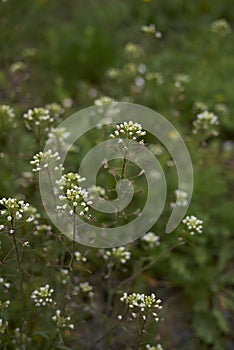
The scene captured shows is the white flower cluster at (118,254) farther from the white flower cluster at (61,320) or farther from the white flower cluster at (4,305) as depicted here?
the white flower cluster at (4,305)

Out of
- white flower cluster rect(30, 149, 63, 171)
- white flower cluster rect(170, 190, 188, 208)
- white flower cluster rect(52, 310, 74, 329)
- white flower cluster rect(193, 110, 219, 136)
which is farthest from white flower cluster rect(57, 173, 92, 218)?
white flower cluster rect(193, 110, 219, 136)

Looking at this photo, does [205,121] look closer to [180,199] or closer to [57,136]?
[180,199]

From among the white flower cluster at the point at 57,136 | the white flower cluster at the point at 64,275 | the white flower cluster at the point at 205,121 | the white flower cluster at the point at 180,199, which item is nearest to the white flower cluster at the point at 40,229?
the white flower cluster at the point at 64,275

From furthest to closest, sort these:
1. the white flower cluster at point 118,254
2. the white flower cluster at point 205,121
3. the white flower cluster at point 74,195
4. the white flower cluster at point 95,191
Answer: the white flower cluster at point 205,121, the white flower cluster at point 95,191, the white flower cluster at point 118,254, the white flower cluster at point 74,195

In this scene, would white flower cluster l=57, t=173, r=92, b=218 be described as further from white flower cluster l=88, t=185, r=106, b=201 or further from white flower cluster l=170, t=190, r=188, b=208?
white flower cluster l=170, t=190, r=188, b=208

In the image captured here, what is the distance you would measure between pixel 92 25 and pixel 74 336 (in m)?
3.48

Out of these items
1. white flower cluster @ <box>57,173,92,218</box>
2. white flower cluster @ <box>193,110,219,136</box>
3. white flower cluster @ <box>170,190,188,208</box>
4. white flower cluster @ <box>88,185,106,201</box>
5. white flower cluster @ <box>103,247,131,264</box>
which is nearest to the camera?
white flower cluster @ <box>57,173,92,218</box>

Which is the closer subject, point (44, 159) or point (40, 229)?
point (44, 159)

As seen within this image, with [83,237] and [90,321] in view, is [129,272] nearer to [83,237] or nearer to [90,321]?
[90,321]

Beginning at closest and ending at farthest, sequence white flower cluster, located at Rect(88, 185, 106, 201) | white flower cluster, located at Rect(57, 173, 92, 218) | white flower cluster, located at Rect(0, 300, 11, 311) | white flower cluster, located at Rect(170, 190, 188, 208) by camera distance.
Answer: white flower cluster, located at Rect(57, 173, 92, 218), white flower cluster, located at Rect(0, 300, 11, 311), white flower cluster, located at Rect(88, 185, 106, 201), white flower cluster, located at Rect(170, 190, 188, 208)

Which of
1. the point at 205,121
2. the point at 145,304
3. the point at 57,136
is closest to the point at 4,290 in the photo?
the point at 145,304

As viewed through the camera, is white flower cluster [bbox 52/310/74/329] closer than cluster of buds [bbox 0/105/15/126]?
Yes

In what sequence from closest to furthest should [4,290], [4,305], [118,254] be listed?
[4,305]
[4,290]
[118,254]

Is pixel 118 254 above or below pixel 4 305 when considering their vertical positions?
above
